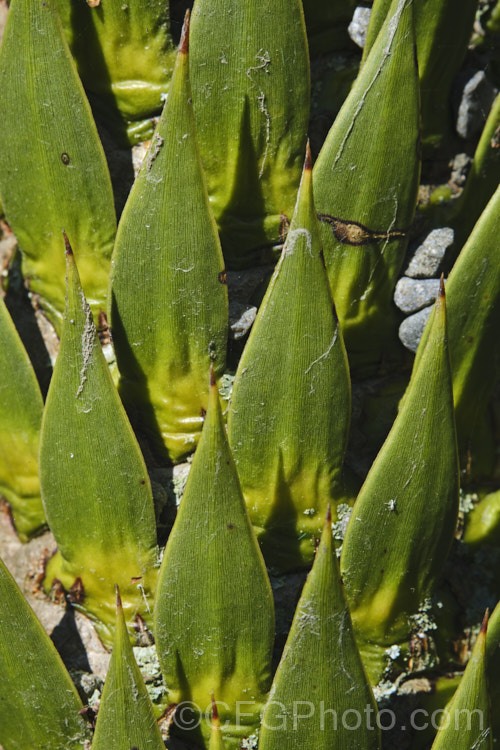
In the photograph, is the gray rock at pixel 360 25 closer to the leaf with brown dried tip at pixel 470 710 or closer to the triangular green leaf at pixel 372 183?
the triangular green leaf at pixel 372 183

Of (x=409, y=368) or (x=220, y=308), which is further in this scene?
(x=409, y=368)

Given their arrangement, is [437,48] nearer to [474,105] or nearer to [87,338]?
[474,105]

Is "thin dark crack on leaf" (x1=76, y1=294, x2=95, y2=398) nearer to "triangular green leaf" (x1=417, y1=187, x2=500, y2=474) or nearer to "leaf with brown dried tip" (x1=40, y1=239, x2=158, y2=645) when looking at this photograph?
"leaf with brown dried tip" (x1=40, y1=239, x2=158, y2=645)

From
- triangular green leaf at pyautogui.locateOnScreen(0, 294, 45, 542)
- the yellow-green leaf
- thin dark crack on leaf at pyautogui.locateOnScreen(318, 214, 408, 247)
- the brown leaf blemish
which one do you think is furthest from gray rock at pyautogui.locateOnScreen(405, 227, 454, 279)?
the brown leaf blemish

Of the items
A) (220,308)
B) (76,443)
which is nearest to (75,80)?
(220,308)

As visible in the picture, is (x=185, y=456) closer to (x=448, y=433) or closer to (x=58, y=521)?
(x=58, y=521)
